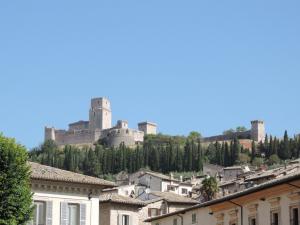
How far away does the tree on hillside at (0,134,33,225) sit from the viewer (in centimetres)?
3800

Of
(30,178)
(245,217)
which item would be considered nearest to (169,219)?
(245,217)

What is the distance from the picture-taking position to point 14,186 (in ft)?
126

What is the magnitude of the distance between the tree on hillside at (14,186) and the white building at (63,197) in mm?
3349

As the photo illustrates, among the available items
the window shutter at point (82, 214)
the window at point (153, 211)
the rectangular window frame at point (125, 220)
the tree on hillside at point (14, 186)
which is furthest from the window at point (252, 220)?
the window at point (153, 211)

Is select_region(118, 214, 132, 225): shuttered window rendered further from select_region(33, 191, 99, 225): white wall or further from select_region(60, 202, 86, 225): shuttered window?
select_region(60, 202, 86, 225): shuttered window

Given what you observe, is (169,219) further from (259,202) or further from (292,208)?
(292,208)

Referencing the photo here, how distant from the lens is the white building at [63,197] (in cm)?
4309

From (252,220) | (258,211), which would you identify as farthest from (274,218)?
(252,220)

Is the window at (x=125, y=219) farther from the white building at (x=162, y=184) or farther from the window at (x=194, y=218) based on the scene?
the white building at (x=162, y=184)

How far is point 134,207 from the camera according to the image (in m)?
55.7

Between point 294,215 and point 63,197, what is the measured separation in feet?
39.5

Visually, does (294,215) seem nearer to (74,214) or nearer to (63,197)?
(74,214)

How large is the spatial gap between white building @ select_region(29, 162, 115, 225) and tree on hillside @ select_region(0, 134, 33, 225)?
335 centimetres

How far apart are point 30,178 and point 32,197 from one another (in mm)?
1173
